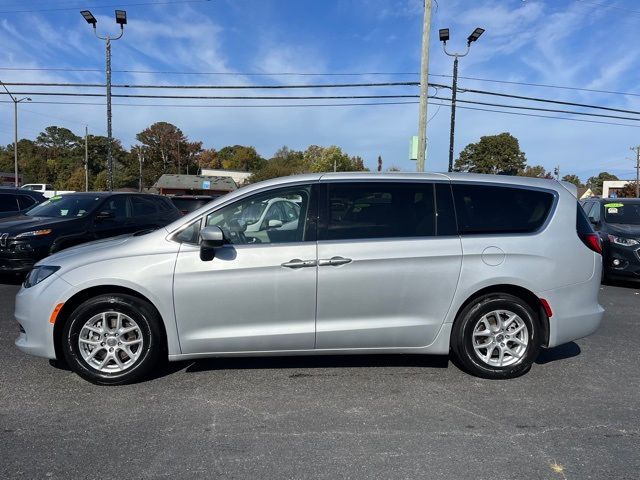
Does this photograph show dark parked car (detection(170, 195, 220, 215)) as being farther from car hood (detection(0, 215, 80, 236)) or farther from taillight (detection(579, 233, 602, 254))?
taillight (detection(579, 233, 602, 254))

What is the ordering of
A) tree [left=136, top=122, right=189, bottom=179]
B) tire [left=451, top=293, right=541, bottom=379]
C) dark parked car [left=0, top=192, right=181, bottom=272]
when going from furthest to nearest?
tree [left=136, top=122, right=189, bottom=179]
dark parked car [left=0, top=192, right=181, bottom=272]
tire [left=451, top=293, right=541, bottom=379]

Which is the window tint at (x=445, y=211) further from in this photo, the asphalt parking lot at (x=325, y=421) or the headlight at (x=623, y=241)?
the headlight at (x=623, y=241)

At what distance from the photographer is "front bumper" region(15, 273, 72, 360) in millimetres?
4004

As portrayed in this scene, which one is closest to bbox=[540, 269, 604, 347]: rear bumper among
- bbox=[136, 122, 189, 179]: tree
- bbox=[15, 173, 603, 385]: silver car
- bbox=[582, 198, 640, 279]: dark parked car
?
bbox=[15, 173, 603, 385]: silver car

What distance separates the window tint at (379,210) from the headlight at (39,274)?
234 centimetres

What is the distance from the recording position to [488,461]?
2990 millimetres

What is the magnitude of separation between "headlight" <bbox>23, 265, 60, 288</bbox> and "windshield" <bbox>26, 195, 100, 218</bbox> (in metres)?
4.70

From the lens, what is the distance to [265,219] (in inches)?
168

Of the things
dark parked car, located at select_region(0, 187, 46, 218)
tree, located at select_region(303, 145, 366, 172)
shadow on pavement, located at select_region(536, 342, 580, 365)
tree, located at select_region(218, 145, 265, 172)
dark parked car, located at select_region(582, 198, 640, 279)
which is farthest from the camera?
tree, located at select_region(218, 145, 265, 172)

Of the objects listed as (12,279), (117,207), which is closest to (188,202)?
(117,207)

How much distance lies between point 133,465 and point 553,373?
365cm

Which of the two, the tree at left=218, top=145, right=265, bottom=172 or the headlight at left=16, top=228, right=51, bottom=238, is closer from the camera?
the headlight at left=16, top=228, right=51, bottom=238

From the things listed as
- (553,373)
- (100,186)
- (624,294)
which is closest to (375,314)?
(553,373)

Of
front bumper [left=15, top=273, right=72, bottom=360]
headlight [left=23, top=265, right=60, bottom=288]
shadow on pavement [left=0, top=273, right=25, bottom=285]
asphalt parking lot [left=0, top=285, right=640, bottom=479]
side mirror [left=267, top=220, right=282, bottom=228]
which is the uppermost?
side mirror [left=267, top=220, right=282, bottom=228]
